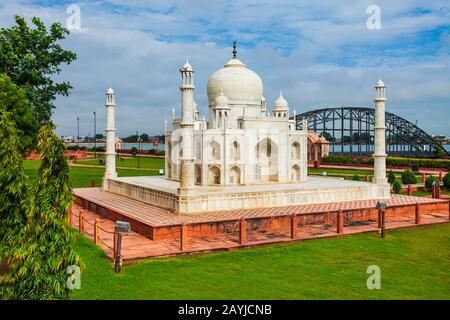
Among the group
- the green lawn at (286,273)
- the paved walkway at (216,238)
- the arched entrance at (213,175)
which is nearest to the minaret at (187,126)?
the paved walkway at (216,238)

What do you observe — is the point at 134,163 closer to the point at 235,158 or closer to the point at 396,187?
the point at 235,158

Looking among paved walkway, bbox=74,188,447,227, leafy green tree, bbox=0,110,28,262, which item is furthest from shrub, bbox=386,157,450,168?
leafy green tree, bbox=0,110,28,262

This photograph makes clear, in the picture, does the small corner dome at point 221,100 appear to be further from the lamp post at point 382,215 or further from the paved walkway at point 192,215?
the lamp post at point 382,215

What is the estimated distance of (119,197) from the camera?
22.3 metres

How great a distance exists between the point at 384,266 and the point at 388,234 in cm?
417

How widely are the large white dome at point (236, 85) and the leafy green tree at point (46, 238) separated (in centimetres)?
1867

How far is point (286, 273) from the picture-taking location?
10383mm

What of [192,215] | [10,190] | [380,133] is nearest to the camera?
[10,190]

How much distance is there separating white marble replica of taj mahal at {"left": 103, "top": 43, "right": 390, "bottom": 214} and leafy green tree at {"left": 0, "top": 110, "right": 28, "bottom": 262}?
9.38 m

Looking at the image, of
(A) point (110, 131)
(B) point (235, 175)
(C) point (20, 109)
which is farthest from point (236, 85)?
(C) point (20, 109)

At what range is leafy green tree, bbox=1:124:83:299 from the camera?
6918mm

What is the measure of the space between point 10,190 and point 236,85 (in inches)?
749
